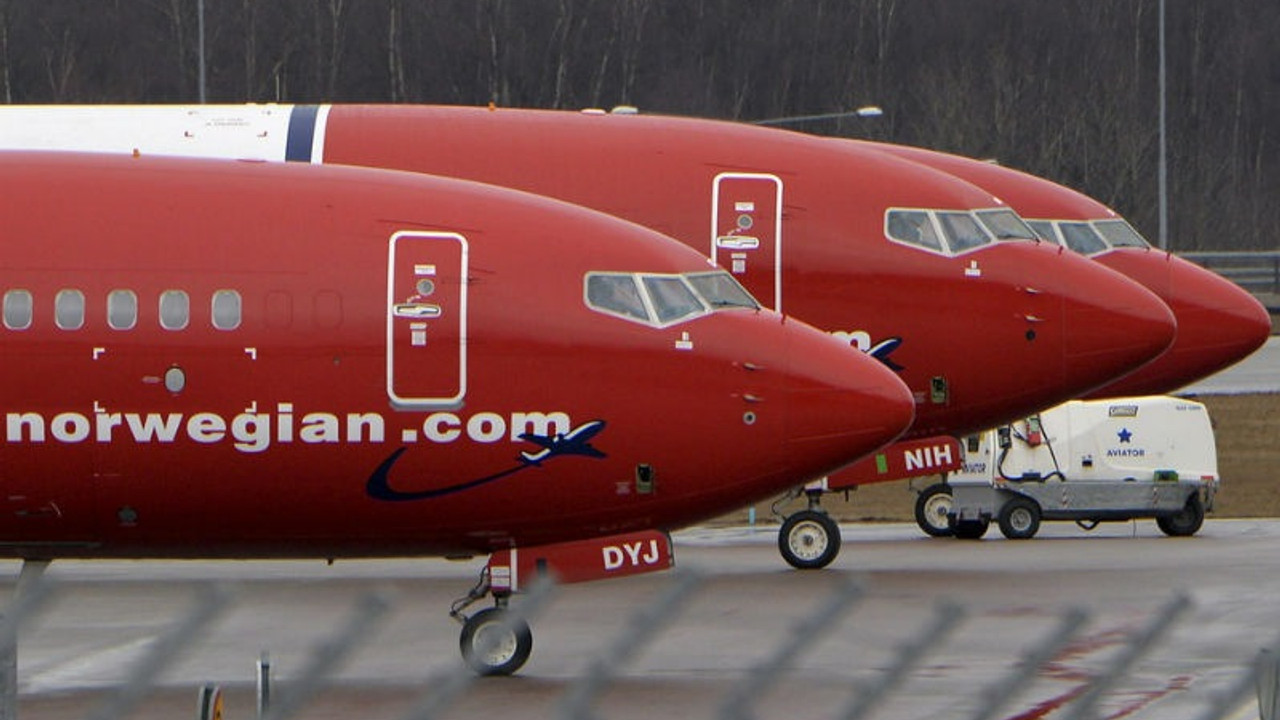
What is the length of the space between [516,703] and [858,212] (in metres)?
8.20

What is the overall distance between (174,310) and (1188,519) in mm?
13716

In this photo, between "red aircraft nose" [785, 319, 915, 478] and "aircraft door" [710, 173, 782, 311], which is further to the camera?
"aircraft door" [710, 173, 782, 311]

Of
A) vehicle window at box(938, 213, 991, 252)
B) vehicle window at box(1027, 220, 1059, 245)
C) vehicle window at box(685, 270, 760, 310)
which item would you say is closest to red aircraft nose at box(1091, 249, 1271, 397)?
vehicle window at box(1027, 220, 1059, 245)

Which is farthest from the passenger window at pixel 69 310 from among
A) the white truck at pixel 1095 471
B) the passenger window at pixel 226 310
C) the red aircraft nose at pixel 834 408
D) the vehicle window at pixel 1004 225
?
the white truck at pixel 1095 471

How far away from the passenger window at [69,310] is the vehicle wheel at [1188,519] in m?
14.0

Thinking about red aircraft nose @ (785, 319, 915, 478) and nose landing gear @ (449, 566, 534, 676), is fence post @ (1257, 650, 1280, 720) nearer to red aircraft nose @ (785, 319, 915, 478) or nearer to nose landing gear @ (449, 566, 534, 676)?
nose landing gear @ (449, 566, 534, 676)

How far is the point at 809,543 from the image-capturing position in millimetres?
24484

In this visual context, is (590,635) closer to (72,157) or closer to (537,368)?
(537,368)

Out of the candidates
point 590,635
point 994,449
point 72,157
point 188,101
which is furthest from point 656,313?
point 188,101

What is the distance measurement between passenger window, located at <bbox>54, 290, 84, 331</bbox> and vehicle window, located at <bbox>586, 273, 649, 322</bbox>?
141 inches

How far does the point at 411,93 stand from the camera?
237 feet

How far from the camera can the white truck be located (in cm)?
2736

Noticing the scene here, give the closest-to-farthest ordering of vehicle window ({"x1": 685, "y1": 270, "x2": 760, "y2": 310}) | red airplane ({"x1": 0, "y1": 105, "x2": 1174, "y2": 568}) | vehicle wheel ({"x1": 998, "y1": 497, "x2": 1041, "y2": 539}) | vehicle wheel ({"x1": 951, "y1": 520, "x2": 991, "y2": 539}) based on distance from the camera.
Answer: vehicle window ({"x1": 685, "y1": 270, "x2": 760, "y2": 310}) → red airplane ({"x1": 0, "y1": 105, "x2": 1174, "y2": 568}) → vehicle wheel ({"x1": 998, "y1": 497, "x2": 1041, "y2": 539}) → vehicle wheel ({"x1": 951, "y1": 520, "x2": 991, "y2": 539})

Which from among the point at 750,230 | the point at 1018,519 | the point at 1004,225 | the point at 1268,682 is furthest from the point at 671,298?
the point at 1018,519
